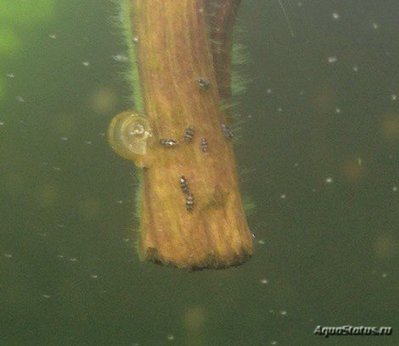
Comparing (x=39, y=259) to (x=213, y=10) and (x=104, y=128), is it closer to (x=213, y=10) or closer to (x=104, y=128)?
(x=104, y=128)

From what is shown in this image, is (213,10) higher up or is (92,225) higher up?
(213,10)

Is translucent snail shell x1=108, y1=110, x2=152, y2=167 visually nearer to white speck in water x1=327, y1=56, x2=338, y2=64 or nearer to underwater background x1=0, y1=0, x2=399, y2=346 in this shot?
underwater background x1=0, y1=0, x2=399, y2=346

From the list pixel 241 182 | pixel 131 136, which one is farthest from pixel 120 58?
pixel 241 182

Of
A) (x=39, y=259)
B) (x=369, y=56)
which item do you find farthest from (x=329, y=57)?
(x=39, y=259)

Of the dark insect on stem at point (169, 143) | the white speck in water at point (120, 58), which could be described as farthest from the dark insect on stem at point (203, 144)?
the white speck in water at point (120, 58)

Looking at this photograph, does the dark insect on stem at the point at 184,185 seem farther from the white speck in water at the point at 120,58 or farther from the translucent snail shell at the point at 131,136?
the white speck in water at the point at 120,58

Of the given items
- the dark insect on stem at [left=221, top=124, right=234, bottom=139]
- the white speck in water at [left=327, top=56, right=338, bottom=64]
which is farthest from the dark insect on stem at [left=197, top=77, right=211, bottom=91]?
the white speck in water at [left=327, top=56, right=338, bottom=64]

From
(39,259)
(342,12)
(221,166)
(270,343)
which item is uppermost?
(342,12)

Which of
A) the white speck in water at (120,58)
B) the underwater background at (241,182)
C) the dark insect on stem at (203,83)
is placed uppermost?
the white speck in water at (120,58)
